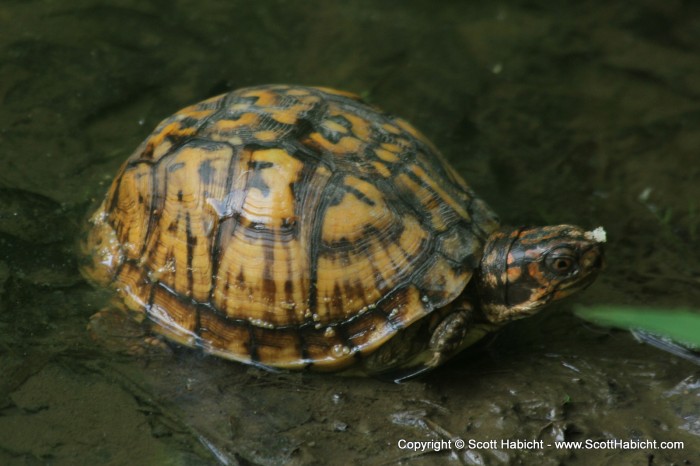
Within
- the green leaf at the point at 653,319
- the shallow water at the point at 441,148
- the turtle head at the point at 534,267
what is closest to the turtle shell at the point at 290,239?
the turtle head at the point at 534,267

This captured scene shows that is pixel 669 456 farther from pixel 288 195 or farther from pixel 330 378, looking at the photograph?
pixel 288 195

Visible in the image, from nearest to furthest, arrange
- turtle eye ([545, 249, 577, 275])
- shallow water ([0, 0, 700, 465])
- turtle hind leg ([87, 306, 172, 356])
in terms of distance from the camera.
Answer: shallow water ([0, 0, 700, 465]) → turtle eye ([545, 249, 577, 275]) → turtle hind leg ([87, 306, 172, 356])

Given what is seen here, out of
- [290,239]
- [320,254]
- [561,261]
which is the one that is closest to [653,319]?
[561,261]

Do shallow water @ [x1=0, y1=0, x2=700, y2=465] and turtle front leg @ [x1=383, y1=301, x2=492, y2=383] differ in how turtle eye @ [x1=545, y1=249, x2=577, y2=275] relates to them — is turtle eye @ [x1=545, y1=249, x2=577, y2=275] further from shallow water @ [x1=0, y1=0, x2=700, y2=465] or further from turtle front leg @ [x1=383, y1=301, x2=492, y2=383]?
shallow water @ [x1=0, y1=0, x2=700, y2=465]

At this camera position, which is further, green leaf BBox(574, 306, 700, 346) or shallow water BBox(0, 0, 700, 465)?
green leaf BBox(574, 306, 700, 346)

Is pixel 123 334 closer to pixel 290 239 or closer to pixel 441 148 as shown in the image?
pixel 290 239

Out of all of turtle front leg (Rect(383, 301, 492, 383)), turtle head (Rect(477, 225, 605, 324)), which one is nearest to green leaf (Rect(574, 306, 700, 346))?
turtle head (Rect(477, 225, 605, 324))

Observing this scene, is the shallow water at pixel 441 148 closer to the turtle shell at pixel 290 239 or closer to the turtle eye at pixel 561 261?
the turtle shell at pixel 290 239
